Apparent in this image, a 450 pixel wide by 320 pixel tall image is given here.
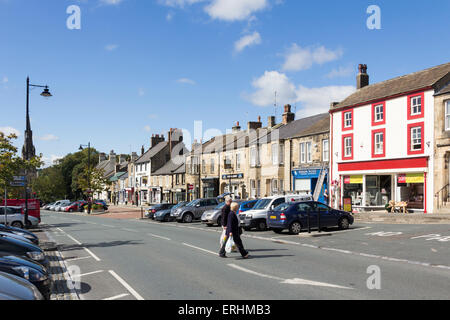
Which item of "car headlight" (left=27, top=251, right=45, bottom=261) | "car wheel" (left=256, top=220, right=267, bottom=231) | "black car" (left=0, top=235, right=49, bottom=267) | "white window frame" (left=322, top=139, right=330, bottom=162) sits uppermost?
"white window frame" (left=322, top=139, right=330, bottom=162)

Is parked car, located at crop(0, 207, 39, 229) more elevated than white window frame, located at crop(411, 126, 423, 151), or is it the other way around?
white window frame, located at crop(411, 126, 423, 151)

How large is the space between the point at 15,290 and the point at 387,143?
28.9 meters

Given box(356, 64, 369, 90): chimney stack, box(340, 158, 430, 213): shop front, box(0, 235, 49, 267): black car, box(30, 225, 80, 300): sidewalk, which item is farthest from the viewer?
box(356, 64, 369, 90): chimney stack

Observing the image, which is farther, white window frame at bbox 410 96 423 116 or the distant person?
white window frame at bbox 410 96 423 116

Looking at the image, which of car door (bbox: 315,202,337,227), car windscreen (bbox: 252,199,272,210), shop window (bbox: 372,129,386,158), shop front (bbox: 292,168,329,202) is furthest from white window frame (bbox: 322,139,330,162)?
car door (bbox: 315,202,337,227)

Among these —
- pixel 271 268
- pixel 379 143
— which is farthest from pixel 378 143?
pixel 271 268

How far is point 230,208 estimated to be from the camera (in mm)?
13156

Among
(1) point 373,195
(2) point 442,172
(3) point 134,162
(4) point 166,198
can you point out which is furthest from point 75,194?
(2) point 442,172

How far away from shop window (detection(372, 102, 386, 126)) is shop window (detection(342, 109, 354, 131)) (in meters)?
2.17

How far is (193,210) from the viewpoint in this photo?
31359 mm

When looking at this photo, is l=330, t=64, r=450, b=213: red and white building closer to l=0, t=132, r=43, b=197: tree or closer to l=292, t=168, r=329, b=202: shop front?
l=292, t=168, r=329, b=202: shop front

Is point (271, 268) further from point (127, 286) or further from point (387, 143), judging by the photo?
point (387, 143)

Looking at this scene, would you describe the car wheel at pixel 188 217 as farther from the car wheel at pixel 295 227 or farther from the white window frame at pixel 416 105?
the white window frame at pixel 416 105

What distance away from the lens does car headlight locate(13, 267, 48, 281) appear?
8.12 meters
